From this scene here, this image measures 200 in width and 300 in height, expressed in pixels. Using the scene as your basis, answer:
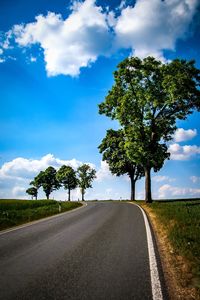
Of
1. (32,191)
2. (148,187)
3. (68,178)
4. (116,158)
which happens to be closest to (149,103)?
(148,187)

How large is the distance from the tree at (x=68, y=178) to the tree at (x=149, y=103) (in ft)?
163

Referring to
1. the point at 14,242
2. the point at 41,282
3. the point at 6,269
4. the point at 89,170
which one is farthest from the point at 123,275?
the point at 89,170

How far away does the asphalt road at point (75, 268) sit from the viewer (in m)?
4.60

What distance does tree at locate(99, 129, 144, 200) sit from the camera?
1763 inches

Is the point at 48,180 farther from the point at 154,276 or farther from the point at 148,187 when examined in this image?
the point at 154,276

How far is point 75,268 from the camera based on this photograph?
5.90 meters

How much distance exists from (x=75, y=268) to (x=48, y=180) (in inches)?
3195

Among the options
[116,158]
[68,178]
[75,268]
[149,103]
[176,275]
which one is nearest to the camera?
[176,275]

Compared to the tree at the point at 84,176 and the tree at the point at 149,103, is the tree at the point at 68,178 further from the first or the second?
the tree at the point at 149,103

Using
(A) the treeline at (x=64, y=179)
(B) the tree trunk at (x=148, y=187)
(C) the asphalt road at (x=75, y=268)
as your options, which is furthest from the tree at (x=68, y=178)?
(C) the asphalt road at (x=75, y=268)

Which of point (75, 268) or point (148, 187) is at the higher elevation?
point (148, 187)

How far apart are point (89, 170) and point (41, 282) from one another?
70.8m

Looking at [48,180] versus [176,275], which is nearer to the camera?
[176,275]

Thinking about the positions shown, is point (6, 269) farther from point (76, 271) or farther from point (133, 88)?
point (133, 88)
